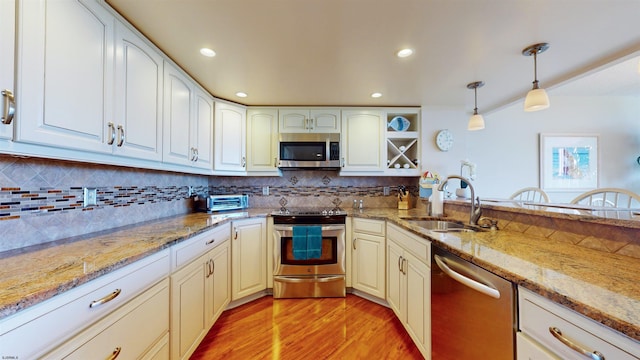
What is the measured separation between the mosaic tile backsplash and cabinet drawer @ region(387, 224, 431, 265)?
43.6 inches

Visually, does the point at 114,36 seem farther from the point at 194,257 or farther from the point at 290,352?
the point at 290,352

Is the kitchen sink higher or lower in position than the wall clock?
lower

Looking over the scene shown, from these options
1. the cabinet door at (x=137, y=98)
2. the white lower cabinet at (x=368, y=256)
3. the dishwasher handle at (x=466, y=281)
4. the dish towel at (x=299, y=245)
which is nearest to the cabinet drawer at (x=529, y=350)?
the dishwasher handle at (x=466, y=281)

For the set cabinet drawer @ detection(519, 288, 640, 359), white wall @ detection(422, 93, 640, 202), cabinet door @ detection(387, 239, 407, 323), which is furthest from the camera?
white wall @ detection(422, 93, 640, 202)

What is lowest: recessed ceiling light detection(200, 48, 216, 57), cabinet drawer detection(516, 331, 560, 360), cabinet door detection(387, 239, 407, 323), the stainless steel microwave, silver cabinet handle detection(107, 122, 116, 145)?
cabinet door detection(387, 239, 407, 323)

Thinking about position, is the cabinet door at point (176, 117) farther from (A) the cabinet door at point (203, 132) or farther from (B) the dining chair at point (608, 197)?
(B) the dining chair at point (608, 197)

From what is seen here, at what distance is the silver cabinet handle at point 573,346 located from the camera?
1.91 feet

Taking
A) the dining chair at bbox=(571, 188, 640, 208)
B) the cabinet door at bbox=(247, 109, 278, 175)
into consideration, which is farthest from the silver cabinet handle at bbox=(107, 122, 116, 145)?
the dining chair at bbox=(571, 188, 640, 208)

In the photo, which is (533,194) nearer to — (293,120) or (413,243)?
(413,243)

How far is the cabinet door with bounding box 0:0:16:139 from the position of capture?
0.77 metres

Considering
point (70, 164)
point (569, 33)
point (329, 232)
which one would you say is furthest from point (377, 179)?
point (70, 164)

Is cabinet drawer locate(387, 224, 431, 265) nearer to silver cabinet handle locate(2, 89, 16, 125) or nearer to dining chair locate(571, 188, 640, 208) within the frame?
dining chair locate(571, 188, 640, 208)

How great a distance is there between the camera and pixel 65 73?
0.98m

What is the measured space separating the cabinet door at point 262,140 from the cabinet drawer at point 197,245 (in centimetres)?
92
